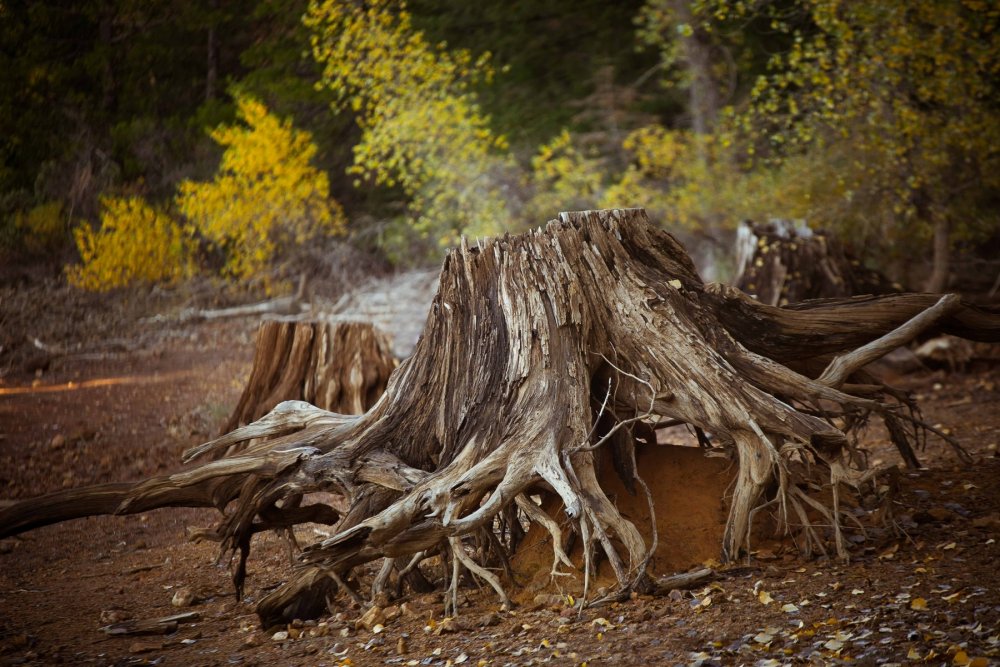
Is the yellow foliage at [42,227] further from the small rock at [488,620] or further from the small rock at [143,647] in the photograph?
the small rock at [488,620]

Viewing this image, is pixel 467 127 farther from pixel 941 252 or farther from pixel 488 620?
pixel 488 620

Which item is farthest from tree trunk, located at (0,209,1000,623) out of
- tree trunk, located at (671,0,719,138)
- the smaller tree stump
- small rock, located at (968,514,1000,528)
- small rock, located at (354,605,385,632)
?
tree trunk, located at (671,0,719,138)

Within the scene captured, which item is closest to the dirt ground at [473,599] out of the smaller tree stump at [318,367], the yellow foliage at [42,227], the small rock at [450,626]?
the small rock at [450,626]

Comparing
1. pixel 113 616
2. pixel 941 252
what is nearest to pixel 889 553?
pixel 113 616

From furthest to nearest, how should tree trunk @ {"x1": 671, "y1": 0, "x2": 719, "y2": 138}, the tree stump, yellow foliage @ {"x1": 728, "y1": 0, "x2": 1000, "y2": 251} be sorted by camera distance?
tree trunk @ {"x1": 671, "y1": 0, "x2": 719, "y2": 138}, the tree stump, yellow foliage @ {"x1": 728, "y1": 0, "x2": 1000, "y2": 251}

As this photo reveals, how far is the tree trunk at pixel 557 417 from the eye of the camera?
12.7 feet

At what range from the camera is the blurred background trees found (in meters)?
6.82

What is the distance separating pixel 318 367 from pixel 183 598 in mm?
3108

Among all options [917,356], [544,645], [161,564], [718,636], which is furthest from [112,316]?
[917,356]

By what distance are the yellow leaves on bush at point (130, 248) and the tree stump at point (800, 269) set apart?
5082 mm

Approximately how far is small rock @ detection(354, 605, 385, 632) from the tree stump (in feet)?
19.1

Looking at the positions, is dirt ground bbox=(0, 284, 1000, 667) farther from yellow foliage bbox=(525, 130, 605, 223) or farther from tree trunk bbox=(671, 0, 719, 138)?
tree trunk bbox=(671, 0, 719, 138)

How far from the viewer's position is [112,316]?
713cm

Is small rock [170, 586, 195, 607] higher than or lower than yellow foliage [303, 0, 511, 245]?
lower
